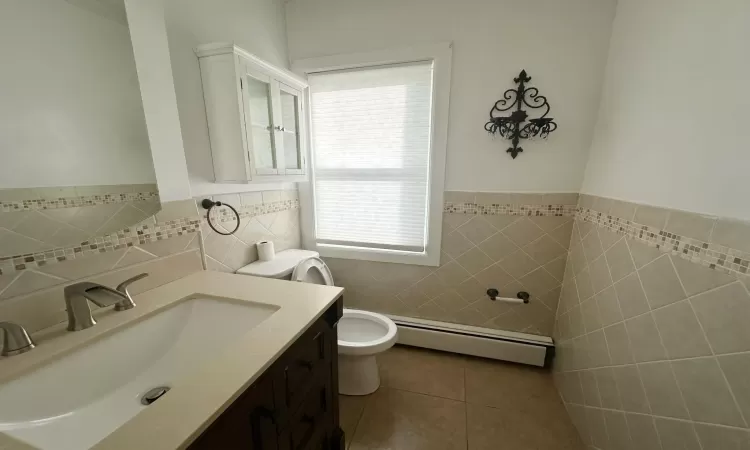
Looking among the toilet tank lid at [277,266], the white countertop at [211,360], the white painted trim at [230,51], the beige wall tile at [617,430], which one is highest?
the white painted trim at [230,51]

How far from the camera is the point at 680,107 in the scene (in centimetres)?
89

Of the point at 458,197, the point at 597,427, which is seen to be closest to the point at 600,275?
the point at 597,427

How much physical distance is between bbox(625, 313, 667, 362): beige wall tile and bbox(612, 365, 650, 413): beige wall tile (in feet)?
0.23

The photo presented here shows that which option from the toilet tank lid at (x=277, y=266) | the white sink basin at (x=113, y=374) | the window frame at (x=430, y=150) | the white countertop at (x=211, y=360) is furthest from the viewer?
the window frame at (x=430, y=150)

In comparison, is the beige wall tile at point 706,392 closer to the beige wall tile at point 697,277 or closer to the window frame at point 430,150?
the beige wall tile at point 697,277

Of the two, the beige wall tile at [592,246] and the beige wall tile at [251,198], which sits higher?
the beige wall tile at [251,198]

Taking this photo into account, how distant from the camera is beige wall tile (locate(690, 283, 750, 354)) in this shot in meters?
0.67

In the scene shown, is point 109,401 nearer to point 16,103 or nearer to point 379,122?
point 16,103

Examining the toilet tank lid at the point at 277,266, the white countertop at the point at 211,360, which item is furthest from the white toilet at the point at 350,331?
the white countertop at the point at 211,360

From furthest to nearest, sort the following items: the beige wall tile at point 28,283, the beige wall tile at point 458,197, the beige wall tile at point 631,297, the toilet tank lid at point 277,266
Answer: the beige wall tile at point 458,197
the toilet tank lid at point 277,266
the beige wall tile at point 631,297
the beige wall tile at point 28,283

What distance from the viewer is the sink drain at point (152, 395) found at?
2.22 ft

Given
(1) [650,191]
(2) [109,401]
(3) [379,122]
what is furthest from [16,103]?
(1) [650,191]

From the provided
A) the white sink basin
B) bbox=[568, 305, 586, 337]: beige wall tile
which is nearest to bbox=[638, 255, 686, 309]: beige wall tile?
bbox=[568, 305, 586, 337]: beige wall tile

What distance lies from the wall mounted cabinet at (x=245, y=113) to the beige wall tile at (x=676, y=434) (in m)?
1.76
